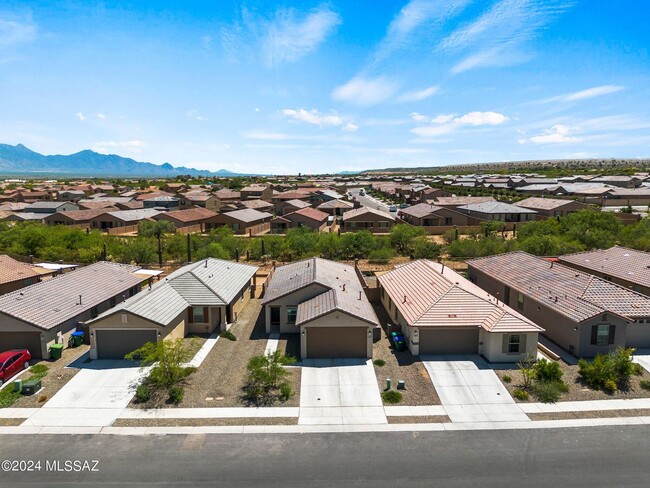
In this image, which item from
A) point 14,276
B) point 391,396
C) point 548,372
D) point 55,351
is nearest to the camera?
point 391,396

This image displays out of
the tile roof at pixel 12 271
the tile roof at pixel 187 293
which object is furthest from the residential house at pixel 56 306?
the tile roof at pixel 12 271

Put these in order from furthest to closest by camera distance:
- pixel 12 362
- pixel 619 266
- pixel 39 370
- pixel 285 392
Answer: pixel 619 266 → pixel 39 370 → pixel 12 362 → pixel 285 392

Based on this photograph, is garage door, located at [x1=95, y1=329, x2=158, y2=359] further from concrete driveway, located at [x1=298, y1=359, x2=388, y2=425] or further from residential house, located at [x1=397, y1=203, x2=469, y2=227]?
residential house, located at [x1=397, y1=203, x2=469, y2=227]

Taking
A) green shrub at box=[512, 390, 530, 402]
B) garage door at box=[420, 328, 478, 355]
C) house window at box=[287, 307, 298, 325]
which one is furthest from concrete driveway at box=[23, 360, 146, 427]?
green shrub at box=[512, 390, 530, 402]

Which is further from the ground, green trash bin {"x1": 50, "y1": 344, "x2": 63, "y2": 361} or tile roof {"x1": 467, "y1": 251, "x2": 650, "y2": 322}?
tile roof {"x1": 467, "y1": 251, "x2": 650, "y2": 322}

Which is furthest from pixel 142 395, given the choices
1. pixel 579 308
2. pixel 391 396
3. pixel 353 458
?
pixel 579 308

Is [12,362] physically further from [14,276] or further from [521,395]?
[521,395]
